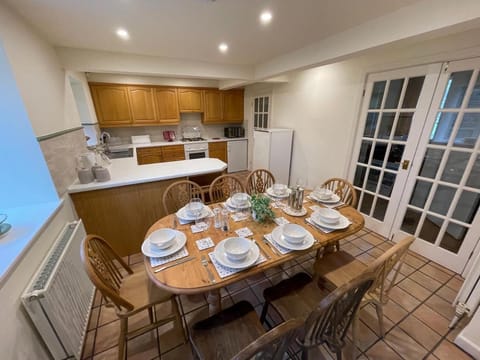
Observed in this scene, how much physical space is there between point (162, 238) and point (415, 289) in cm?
235

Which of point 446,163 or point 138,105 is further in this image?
point 138,105

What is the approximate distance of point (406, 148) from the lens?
86.0 inches

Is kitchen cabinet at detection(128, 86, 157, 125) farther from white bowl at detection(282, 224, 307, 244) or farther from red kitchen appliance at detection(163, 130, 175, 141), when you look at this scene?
white bowl at detection(282, 224, 307, 244)

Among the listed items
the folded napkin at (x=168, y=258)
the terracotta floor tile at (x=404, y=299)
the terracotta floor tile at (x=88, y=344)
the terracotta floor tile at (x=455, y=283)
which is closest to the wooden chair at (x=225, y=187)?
the folded napkin at (x=168, y=258)

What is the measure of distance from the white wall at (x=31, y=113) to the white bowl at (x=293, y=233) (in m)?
1.46

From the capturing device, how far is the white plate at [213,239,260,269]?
43.2 inches

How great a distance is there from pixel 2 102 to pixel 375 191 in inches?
146

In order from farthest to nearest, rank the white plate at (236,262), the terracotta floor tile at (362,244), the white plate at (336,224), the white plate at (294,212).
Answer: the terracotta floor tile at (362,244) < the white plate at (294,212) < the white plate at (336,224) < the white plate at (236,262)

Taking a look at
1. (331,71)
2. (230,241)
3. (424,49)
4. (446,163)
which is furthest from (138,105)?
(446,163)

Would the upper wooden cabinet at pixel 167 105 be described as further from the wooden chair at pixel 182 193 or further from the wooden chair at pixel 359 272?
the wooden chair at pixel 359 272

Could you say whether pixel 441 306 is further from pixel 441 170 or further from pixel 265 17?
pixel 265 17

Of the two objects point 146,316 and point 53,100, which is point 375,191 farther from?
point 53,100

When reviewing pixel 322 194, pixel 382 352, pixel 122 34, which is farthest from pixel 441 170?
pixel 122 34

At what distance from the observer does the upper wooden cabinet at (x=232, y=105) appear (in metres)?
4.93
